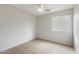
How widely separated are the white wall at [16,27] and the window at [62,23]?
42 centimetres

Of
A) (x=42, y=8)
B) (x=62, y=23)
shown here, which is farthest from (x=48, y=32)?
(x=42, y=8)

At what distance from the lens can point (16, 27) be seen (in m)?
1.41

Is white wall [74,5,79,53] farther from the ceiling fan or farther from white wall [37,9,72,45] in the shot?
the ceiling fan

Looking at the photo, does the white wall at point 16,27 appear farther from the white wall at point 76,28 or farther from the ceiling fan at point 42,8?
the white wall at point 76,28

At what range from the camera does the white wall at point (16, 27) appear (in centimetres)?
133

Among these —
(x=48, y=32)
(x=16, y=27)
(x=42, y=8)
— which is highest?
(x=42, y=8)

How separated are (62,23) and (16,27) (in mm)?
889

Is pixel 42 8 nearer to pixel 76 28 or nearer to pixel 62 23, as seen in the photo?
pixel 62 23

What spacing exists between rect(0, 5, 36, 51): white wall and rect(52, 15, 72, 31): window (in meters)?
0.42

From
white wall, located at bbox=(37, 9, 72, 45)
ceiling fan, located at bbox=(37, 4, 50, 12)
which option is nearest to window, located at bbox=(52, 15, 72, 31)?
white wall, located at bbox=(37, 9, 72, 45)

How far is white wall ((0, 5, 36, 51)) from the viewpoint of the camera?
1.33 meters

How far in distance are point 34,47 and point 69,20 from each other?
0.81m
